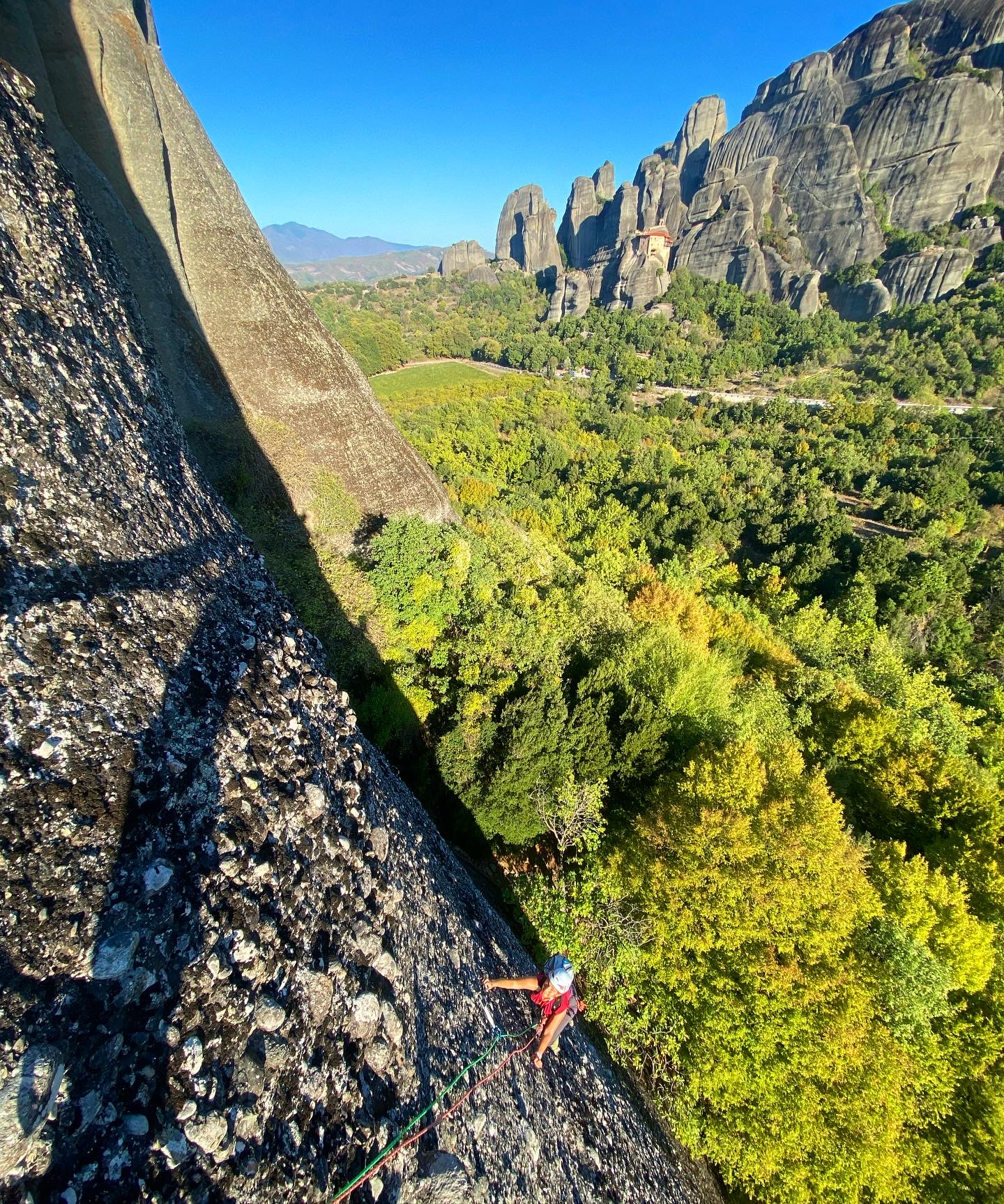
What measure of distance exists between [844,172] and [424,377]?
286 ft

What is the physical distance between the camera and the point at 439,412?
60094mm

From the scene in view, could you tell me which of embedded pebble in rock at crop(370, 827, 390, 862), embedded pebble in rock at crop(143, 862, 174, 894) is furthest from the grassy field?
embedded pebble in rock at crop(143, 862, 174, 894)

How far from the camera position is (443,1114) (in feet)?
17.1

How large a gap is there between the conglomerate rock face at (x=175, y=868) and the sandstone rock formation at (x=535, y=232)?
155 m

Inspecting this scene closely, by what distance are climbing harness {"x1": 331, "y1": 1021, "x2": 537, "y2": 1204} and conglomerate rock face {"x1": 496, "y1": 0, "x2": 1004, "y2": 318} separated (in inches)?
4655

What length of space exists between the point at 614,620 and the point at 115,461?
63.1ft

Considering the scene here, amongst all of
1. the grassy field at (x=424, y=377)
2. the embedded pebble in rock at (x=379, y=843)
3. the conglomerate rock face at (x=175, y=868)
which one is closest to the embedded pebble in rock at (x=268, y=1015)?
the conglomerate rock face at (x=175, y=868)

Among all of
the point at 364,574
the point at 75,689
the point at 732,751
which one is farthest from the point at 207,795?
the point at 732,751

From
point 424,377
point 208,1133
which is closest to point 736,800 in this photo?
point 208,1133

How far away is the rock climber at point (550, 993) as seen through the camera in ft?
22.7

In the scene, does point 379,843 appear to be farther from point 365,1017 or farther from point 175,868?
point 175,868

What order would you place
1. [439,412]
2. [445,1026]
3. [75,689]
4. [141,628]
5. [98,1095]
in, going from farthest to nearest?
[439,412] → [445,1026] → [141,628] → [75,689] → [98,1095]

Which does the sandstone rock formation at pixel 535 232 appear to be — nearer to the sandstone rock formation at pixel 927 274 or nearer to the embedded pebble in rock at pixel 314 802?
the sandstone rock formation at pixel 927 274

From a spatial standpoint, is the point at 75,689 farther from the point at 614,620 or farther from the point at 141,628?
the point at 614,620
